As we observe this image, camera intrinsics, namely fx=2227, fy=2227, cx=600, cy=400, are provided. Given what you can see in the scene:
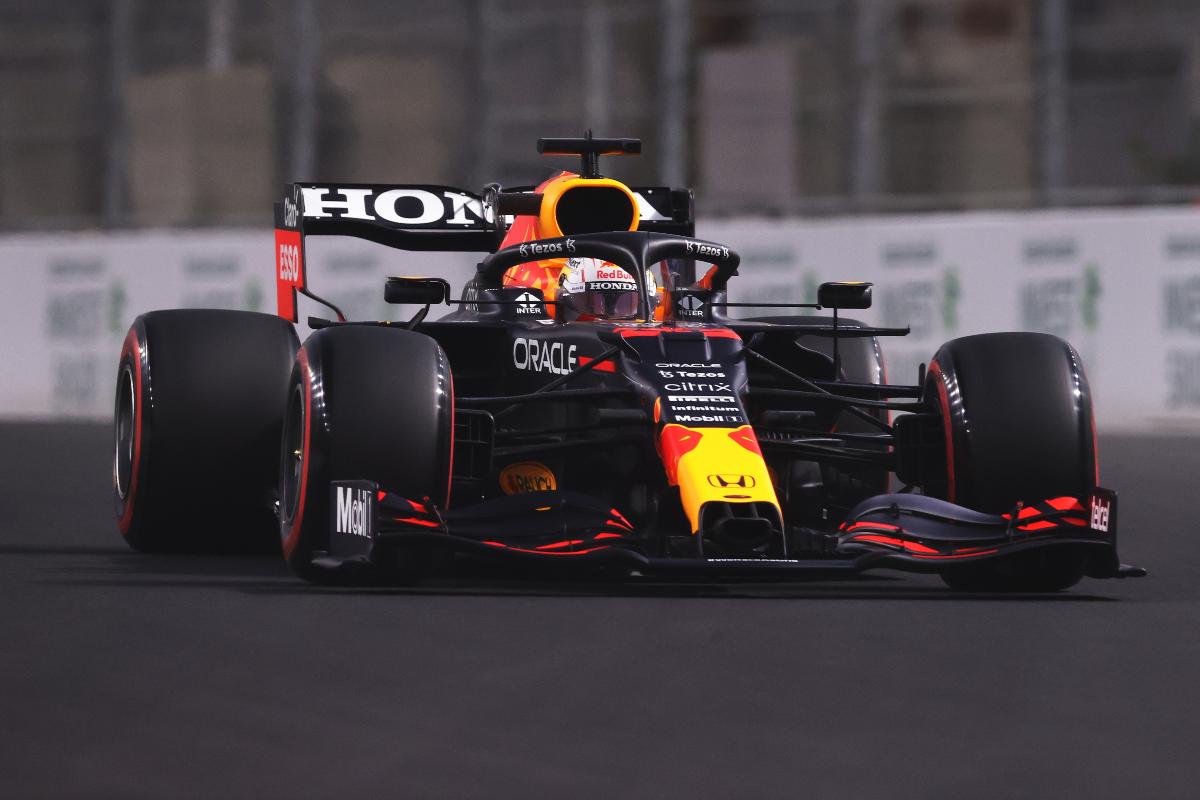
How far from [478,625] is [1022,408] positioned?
96.0 inches

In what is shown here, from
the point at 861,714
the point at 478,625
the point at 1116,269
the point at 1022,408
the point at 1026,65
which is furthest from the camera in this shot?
the point at 1026,65

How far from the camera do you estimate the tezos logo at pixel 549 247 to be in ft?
30.5

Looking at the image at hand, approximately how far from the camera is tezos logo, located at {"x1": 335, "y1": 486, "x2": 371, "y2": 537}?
758 centimetres

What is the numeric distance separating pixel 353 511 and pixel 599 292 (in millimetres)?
2232

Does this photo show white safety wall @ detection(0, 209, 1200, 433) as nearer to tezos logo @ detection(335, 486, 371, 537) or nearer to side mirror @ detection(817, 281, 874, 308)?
side mirror @ detection(817, 281, 874, 308)

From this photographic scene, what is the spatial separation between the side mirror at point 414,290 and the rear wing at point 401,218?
5.53ft

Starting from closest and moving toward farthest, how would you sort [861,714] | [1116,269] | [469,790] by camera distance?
[469,790]
[861,714]
[1116,269]

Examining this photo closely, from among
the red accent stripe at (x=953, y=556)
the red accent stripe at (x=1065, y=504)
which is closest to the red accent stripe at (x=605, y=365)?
the red accent stripe at (x=953, y=556)

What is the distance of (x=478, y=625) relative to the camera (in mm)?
7012

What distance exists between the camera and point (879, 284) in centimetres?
1622

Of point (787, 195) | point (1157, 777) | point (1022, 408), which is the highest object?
point (787, 195)

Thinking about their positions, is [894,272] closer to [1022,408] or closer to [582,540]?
[1022,408]

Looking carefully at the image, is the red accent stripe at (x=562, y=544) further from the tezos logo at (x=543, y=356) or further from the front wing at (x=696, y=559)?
the tezos logo at (x=543, y=356)

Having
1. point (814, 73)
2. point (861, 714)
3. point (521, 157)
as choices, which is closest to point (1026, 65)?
point (814, 73)
